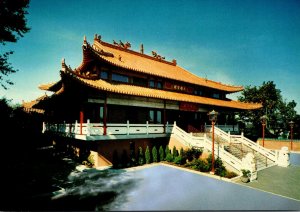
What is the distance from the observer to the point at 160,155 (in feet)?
57.0

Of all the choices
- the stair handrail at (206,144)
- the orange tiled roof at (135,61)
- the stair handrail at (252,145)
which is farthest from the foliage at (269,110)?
the stair handrail at (206,144)

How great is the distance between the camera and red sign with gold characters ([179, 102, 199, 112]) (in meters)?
20.9

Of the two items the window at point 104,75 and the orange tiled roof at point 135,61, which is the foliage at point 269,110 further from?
the window at point 104,75

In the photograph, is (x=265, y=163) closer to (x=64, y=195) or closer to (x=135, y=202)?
A: (x=135, y=202)

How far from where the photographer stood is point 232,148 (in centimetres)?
1927

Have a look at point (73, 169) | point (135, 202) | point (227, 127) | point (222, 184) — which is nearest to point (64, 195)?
point (135, 202)

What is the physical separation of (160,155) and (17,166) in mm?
11085

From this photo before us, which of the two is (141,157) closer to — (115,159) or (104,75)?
(115,159)

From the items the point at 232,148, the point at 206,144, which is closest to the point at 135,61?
the point at 206,144

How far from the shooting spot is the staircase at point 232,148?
15.2 m

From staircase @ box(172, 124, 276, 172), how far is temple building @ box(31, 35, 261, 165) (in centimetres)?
203

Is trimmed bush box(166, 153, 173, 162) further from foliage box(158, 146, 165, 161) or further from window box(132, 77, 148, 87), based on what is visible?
window box(132, 77, 148, 87)

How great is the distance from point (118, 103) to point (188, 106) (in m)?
8.28

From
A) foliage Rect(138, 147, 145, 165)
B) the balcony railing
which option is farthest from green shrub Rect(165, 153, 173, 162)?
the balcony railing
